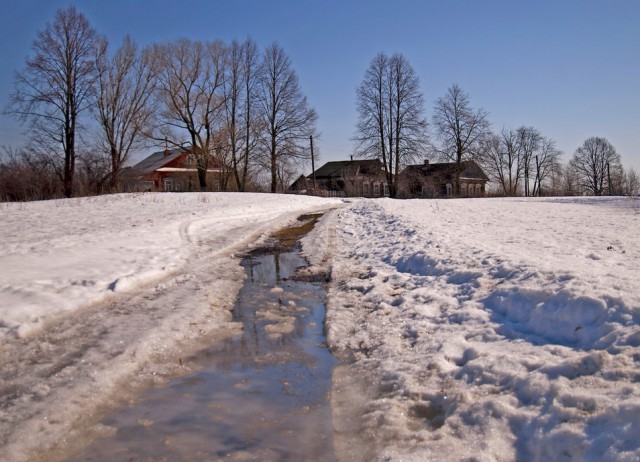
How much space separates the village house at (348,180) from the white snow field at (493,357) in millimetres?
43688

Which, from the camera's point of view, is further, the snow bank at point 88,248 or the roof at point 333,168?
the roof at point 333,168

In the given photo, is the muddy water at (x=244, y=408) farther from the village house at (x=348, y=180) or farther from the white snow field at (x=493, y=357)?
the village house at (x=348, y=180)

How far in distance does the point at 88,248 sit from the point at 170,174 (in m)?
59.5

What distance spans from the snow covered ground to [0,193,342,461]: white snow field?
0.07ft

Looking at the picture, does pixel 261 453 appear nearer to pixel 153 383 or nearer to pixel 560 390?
pixel 153 383

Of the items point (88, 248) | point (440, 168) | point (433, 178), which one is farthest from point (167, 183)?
point (88, 248)

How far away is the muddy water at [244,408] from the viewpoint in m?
2.62

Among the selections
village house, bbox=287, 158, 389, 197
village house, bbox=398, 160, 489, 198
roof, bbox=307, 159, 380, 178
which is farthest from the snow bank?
roof, bbox=307, 159, 380, 178

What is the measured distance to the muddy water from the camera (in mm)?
2625

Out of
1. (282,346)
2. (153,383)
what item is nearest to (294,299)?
(282,346)

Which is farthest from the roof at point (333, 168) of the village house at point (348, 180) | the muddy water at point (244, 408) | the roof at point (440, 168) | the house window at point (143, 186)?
the muddy water at point (244, 408)

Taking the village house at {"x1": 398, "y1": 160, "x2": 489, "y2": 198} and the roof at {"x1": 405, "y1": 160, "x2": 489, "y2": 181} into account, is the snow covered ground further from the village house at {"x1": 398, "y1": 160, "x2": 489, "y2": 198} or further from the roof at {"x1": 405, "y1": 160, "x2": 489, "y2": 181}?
the roof at {"x1": 405, "y1": 160, "x2": 489, "y2": 181}

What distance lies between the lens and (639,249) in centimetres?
676

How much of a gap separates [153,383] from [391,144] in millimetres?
45229
